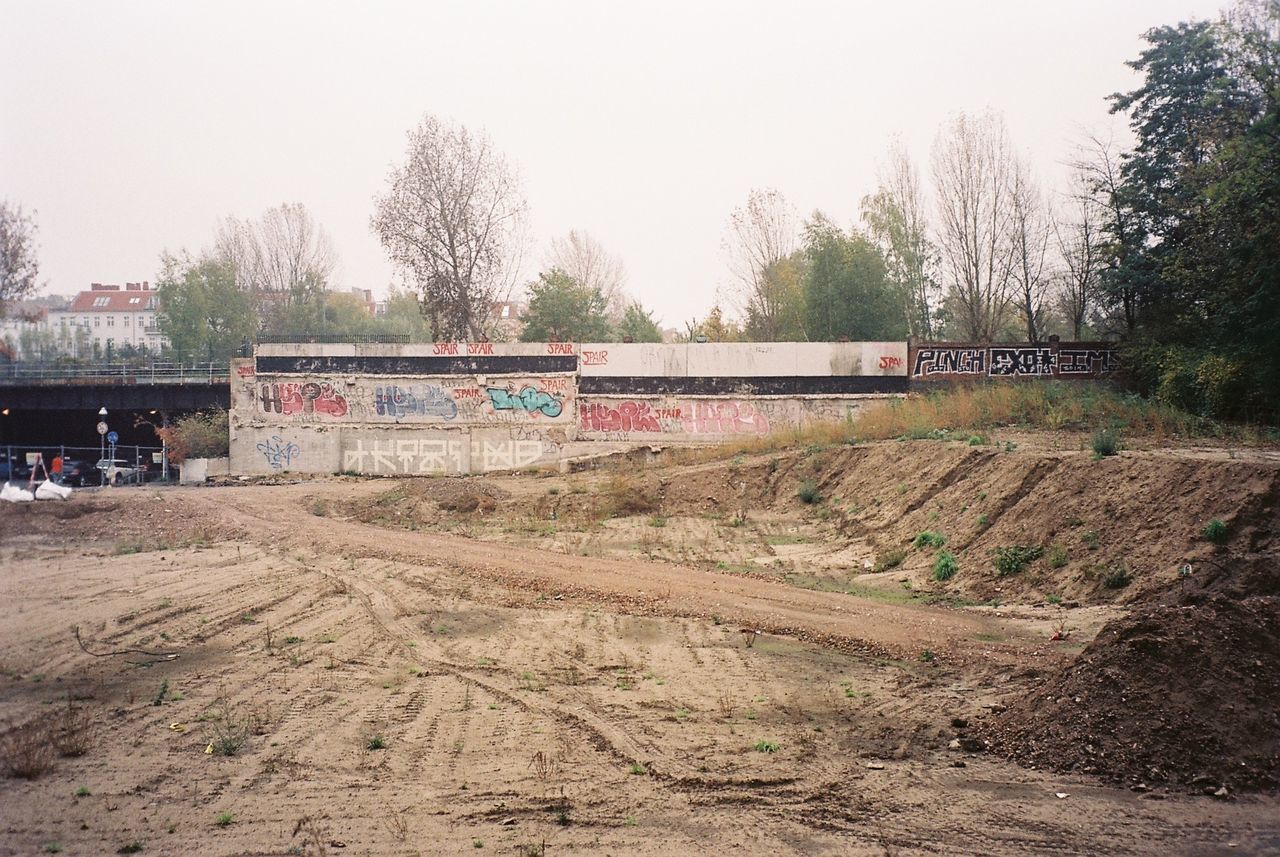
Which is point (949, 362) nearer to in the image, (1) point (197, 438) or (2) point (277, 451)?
(2) point (277, 451)

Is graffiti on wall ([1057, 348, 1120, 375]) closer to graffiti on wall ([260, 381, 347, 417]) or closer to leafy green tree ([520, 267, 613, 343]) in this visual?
leafy green tree ([520, 267, 613, 343])

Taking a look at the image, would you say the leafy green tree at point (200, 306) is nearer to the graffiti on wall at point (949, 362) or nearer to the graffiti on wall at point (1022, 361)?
the graffiti on wall at point (949, 362)

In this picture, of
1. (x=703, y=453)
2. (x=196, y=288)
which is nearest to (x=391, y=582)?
(x=703, y=453)

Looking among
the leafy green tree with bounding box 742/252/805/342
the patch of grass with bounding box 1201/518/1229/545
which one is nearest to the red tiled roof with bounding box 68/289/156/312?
the leafy green tree with bounding box 742/252/805/342

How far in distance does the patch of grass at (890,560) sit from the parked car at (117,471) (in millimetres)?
29042

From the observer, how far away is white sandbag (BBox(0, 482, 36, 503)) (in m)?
17.7

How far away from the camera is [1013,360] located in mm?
31922

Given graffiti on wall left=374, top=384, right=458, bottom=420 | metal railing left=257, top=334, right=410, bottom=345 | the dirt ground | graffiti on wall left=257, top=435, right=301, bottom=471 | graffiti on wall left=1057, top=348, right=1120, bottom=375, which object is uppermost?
metal railing left=257, top=334, right=410, bottom=345

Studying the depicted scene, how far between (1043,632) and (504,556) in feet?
34.4

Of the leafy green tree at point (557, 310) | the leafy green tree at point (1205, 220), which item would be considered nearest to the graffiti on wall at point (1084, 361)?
the leafy green tree at point (1205, 220)

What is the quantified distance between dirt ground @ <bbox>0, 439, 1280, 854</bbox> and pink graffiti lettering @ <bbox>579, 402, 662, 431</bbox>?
14.7m

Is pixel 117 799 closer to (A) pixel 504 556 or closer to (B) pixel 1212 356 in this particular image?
(A) pixel 504 556

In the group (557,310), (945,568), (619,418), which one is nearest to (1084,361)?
(619,418)

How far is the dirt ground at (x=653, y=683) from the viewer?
6562 millimetres
